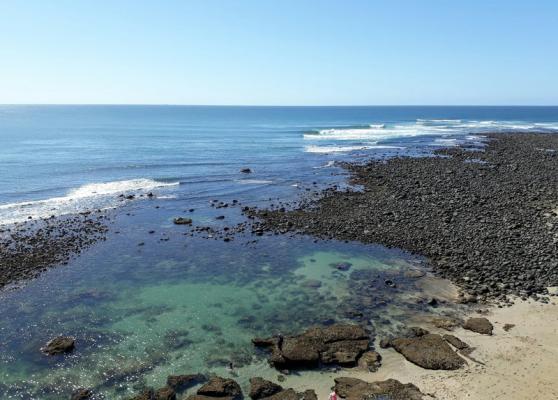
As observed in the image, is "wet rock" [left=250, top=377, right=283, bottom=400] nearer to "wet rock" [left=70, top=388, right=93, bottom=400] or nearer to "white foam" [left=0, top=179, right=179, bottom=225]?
"wet rock" [left=70, top=388, right=93, bottom=400]

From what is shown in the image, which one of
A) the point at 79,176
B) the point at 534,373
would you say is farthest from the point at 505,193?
the point at 79,176

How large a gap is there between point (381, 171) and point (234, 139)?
4644cm

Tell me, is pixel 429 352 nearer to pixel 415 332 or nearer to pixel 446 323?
pixel 415 332

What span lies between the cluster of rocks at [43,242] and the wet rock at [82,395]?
35.1 ft

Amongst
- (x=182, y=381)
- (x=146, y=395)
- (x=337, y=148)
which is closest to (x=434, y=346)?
(x=182, y=381)

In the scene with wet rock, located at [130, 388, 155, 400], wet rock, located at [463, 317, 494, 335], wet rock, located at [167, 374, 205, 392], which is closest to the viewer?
wet rock, located at [130, 388, 155, 400]

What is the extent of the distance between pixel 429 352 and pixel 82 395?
11.7 meters

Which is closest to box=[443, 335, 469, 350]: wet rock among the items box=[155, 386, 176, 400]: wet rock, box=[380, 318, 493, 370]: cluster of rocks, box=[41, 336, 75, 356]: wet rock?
box=[380, 318, 493, 370]: cluster of rocks

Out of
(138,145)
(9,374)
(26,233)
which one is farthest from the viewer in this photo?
(138,145)

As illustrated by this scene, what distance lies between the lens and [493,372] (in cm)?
1384

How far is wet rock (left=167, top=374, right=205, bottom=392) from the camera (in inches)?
544

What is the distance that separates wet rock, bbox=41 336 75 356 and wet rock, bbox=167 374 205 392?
179 inches

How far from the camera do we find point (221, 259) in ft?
81.1

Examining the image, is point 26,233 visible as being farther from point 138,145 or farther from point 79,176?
point 138,145
